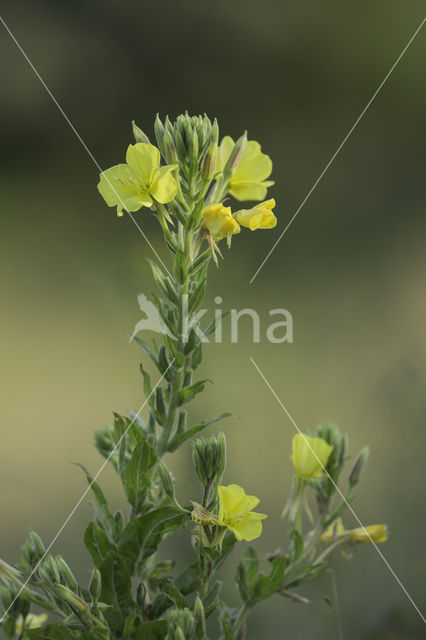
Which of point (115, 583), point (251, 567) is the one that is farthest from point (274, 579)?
point (115, 583)

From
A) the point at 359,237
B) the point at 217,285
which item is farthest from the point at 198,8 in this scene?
the point at 217,285

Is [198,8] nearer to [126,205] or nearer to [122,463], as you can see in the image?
[126,205]

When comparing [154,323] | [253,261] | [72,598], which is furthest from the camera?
[253,261]

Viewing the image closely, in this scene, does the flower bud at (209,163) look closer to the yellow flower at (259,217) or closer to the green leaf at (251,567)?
the yellow flower at (259,217)

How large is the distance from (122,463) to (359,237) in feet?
3.98

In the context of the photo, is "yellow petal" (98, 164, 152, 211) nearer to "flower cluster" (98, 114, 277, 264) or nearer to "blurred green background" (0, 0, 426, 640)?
"flower cluster" (98, 114, 277, 264)

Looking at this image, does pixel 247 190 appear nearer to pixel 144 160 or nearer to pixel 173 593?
pixel 144 160

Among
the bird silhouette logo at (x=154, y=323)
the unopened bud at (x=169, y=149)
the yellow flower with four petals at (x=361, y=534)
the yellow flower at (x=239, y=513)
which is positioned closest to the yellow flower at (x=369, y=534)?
the yellow flower with four petals at (x=361, y=534)

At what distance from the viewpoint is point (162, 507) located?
0.46 metres

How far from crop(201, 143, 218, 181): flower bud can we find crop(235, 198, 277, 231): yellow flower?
1.5 inches

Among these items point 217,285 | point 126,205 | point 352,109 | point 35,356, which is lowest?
point 126,205

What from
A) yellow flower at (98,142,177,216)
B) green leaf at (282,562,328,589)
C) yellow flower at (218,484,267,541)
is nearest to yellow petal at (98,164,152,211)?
yellow flower at (98,142,177,216)

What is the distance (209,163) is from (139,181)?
56mm

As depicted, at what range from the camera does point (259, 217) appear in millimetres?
496
